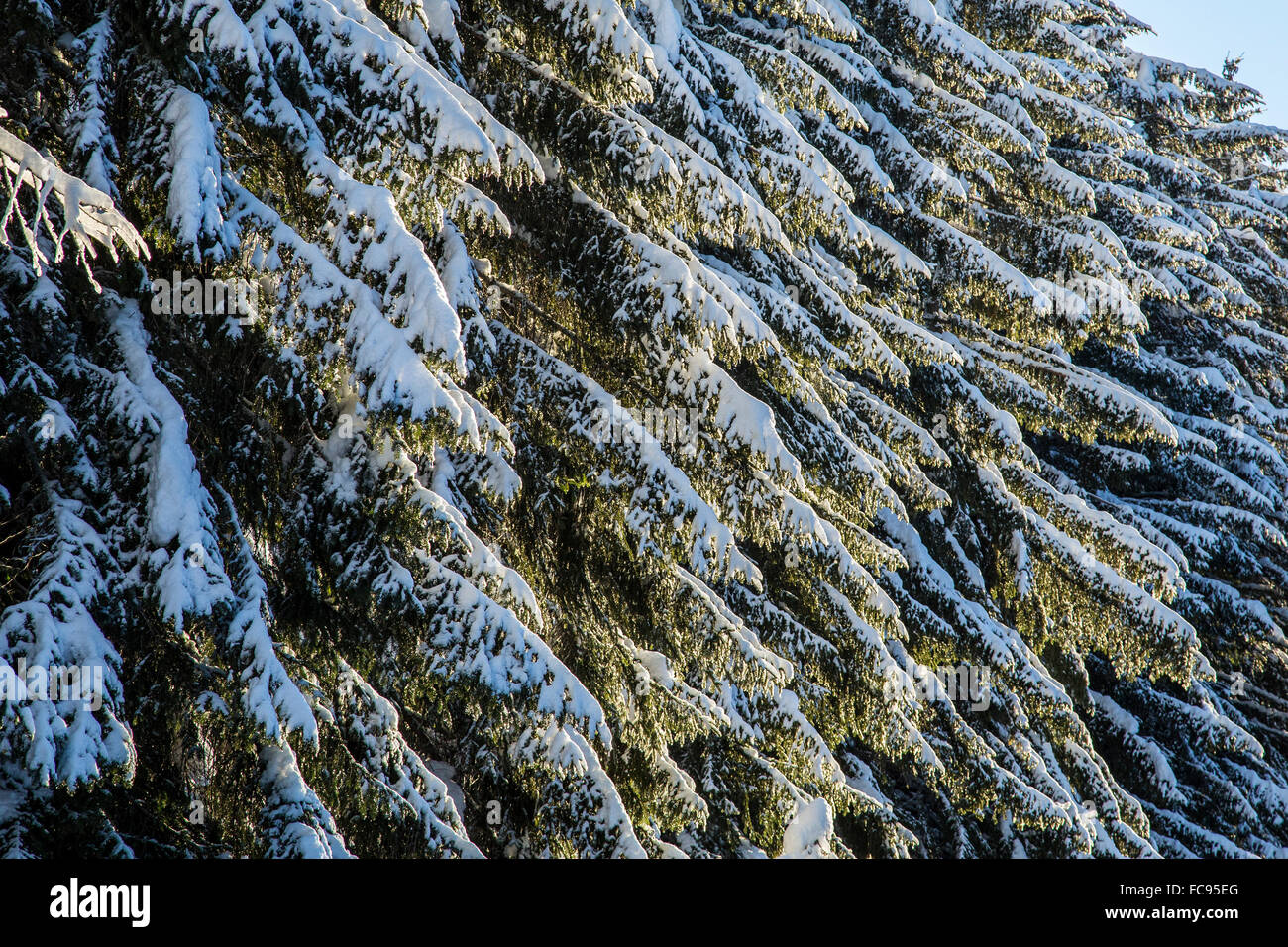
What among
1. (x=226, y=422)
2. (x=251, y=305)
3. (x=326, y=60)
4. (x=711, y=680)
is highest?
(x=326, y=60)

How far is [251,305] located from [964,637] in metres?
7.09

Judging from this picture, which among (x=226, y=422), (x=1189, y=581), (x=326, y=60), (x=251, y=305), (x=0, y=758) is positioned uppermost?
(x=326, y=60)

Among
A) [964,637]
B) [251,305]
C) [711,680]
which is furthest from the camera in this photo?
[964,637]

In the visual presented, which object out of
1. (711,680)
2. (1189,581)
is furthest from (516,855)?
(1189,581)

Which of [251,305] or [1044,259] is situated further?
[1044,259]

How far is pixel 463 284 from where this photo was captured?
4648 mm

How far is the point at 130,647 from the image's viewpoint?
3.82 meters

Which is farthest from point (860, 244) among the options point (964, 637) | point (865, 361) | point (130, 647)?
point (130, 647)

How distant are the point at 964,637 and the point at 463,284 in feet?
20.5

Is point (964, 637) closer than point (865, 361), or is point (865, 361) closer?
point (865, 361)

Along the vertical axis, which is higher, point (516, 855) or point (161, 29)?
point (161, 29)
